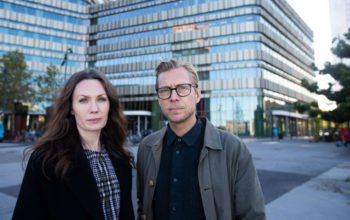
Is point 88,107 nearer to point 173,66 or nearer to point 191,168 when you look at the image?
point 173,66

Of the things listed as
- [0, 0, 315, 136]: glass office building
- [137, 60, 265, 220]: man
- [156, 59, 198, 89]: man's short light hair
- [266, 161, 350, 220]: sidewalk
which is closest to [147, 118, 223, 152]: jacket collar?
[137, 60, 265, 220]: man

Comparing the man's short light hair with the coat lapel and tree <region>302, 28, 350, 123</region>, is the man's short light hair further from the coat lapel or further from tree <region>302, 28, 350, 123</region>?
tree <region>302, 28, 350, 123</region>

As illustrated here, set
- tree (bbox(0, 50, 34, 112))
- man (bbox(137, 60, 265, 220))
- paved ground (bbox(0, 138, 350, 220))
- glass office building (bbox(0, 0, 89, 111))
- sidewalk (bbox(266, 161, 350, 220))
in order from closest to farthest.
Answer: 1. man (bbox(137, 60, 265, 220))
2. sidewalk (bbox(266, 161, 350, 220))
3. paved ground (bbox(0, 138, 350, 220))
4. tree (bbox(0, 50, 34, 112))
5. glass office building (bbox(0, 0, 89, 111))

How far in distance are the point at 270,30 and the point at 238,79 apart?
1124cm

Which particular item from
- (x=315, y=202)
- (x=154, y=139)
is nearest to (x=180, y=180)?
(x=154, y=139)

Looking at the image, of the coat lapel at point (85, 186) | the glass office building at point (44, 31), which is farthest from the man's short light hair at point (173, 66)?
the glass office building at point (44, 31)

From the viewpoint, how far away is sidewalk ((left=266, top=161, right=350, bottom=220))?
464 centimetres

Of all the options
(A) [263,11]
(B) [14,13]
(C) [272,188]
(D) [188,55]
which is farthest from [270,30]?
(B) [14,13]

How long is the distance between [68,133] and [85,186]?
1.56ft

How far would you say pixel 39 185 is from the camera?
5.44 ft

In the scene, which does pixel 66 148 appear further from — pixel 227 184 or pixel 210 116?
pixel 210 116

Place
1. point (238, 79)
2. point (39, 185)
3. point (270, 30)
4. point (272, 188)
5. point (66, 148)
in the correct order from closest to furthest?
point (39, 185), point (66, 148), point (272, 188), point (238, 79), point (270, 30)

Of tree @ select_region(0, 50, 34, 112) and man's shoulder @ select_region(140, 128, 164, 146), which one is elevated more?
tree @ select_region(0, 50, 34, 112)

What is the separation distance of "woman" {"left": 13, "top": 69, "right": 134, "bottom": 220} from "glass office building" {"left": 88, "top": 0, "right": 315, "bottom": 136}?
36.8 meters
